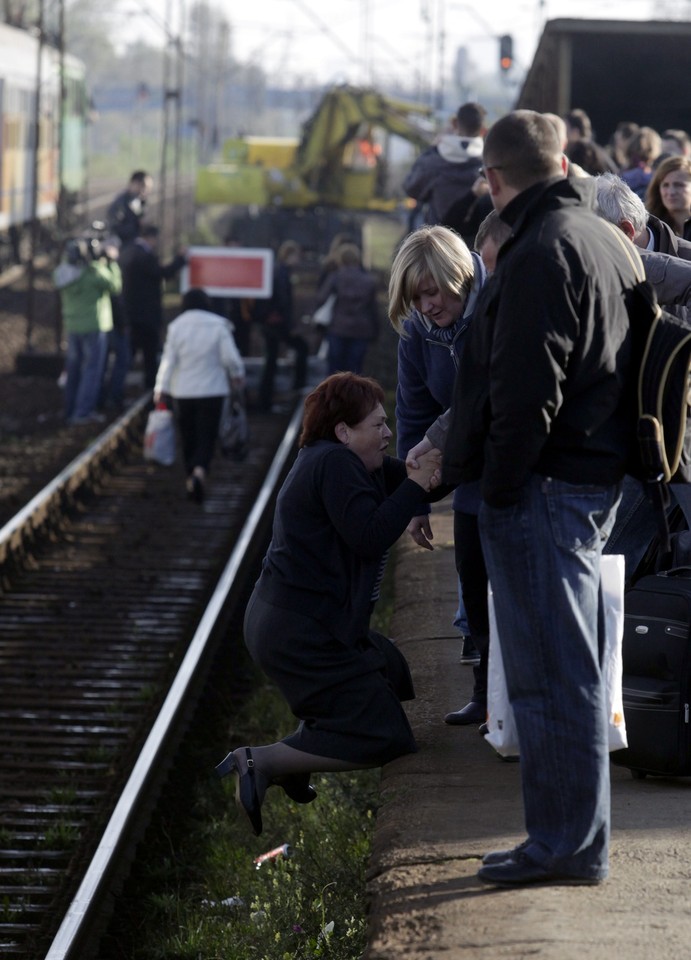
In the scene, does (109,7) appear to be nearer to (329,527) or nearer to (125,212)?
(125,212)

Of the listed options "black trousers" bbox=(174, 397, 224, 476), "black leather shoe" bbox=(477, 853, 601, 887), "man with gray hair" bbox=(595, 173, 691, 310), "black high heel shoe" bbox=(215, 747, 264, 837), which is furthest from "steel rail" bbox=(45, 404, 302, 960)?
"man with gray hair" bbox=(595, 173, 691, 310)

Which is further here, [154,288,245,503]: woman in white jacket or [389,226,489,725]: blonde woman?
[154,288,245,503]: woman in white jacket

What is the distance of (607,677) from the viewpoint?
422 cm

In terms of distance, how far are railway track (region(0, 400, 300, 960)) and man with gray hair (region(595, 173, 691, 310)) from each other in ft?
9.50

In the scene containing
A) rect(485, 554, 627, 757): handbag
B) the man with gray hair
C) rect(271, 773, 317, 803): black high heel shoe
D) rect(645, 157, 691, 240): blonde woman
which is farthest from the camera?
rect(645, 157, 691, 240): blonde woman

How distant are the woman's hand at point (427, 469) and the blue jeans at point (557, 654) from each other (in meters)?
0.96

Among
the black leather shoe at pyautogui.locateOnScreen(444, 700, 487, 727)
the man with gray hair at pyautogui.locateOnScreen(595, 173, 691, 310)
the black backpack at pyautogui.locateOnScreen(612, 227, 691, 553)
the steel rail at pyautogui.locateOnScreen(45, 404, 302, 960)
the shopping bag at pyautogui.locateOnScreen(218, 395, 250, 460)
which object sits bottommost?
the steel rail at pyautogui.locateOnScreen(45, 404, 302, 960)

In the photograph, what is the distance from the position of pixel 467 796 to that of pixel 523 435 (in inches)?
60.5

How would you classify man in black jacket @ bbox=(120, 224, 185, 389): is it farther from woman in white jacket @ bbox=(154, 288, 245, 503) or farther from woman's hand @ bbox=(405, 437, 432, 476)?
woman's hand @ bbox=(405, 437, 432, 476)

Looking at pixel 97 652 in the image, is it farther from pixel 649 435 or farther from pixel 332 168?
pixel 332 168

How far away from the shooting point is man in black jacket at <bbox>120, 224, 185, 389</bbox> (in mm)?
15758

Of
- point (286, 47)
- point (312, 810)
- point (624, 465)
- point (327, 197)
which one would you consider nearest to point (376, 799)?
point (312, 810)

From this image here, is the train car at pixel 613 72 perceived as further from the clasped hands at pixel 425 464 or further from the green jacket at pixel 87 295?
the clasped hands at pixel 425 464

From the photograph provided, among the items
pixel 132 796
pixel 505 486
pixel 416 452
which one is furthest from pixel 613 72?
pixel 505 486
